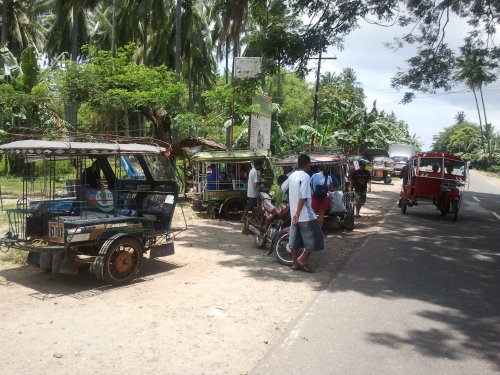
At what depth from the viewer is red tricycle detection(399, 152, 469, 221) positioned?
572 inches

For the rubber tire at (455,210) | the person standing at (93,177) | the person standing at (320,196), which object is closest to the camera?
the person standing at (93,177)

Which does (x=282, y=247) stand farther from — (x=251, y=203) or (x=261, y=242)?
(x=251, y=203)

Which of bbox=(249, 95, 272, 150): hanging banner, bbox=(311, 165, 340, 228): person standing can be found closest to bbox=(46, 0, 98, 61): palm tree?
bbox=(249, 95, 272, 150): hanging banner

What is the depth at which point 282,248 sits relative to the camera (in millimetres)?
8219

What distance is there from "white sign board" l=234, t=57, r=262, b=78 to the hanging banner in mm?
2722

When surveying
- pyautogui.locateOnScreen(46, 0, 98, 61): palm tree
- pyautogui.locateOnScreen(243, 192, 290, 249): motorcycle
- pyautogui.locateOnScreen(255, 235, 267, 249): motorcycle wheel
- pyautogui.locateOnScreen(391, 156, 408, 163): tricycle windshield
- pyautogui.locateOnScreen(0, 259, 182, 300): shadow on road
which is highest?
pyautogui.locateOnScreen(46, 0, 98, 61): palm tree

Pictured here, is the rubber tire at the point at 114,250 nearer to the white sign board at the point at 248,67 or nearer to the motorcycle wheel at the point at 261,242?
the motorcycle wheel at the point at 261,242

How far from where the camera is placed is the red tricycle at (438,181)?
47.7 feet

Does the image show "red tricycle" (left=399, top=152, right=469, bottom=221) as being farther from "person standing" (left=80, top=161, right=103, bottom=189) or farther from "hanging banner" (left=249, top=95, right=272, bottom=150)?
"person standing" (left=80, top=161, right=103, bottom=189)

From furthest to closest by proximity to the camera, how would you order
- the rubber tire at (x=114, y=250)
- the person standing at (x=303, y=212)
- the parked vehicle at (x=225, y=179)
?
1. the parked vehicle at (x=225, y=179)
2. the person standing at (x=303, y=212)
3. the rubber tire at (x=114, y=250)

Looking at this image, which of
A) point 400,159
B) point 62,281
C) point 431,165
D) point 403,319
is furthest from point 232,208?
point 400,159

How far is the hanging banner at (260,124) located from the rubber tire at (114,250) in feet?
29.1

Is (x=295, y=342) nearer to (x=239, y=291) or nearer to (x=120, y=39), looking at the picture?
(x=239, y=291)

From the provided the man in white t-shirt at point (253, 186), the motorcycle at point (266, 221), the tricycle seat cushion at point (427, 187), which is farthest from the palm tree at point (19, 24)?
the motorcycle at point (266, 221)
